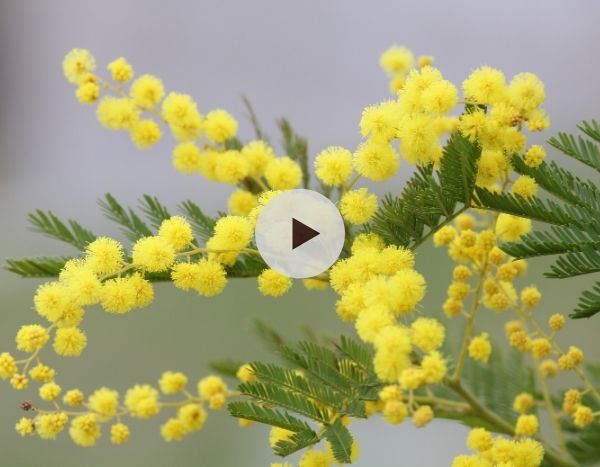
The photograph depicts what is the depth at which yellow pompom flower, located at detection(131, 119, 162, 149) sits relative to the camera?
54 cm

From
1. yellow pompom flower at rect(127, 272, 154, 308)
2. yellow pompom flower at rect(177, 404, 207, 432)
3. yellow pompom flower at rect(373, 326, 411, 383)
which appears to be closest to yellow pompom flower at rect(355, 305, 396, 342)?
yellow pompom flower at rect(373, 326, 411, 383)

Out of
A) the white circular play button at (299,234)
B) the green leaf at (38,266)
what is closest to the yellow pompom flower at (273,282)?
the white circular play button at (299,234)

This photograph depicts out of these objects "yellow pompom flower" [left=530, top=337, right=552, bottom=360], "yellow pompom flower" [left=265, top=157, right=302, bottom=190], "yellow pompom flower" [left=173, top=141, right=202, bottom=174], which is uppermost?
"yellow pompom flower" [left=173, top=141, right=202, bottom=174]

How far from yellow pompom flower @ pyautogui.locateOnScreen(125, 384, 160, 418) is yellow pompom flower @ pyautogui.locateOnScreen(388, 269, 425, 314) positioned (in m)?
0.21

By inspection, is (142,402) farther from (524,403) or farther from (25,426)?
(524,403)

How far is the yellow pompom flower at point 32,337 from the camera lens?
0.40m

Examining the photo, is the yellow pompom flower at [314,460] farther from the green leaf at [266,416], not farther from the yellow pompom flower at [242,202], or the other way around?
the yellow pompom flower at [242,202]

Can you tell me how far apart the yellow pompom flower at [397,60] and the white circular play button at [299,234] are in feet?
0.40

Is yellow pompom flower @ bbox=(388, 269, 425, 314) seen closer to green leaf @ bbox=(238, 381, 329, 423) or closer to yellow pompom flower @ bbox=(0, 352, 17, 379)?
green leaf @ bbox=(238, 381, 329, 423)

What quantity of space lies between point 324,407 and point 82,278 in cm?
13

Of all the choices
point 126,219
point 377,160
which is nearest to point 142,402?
point 126,219

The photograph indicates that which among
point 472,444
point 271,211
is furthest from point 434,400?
point 271,211

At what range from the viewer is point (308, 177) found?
548 millimetres

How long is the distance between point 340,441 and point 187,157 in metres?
0.22
